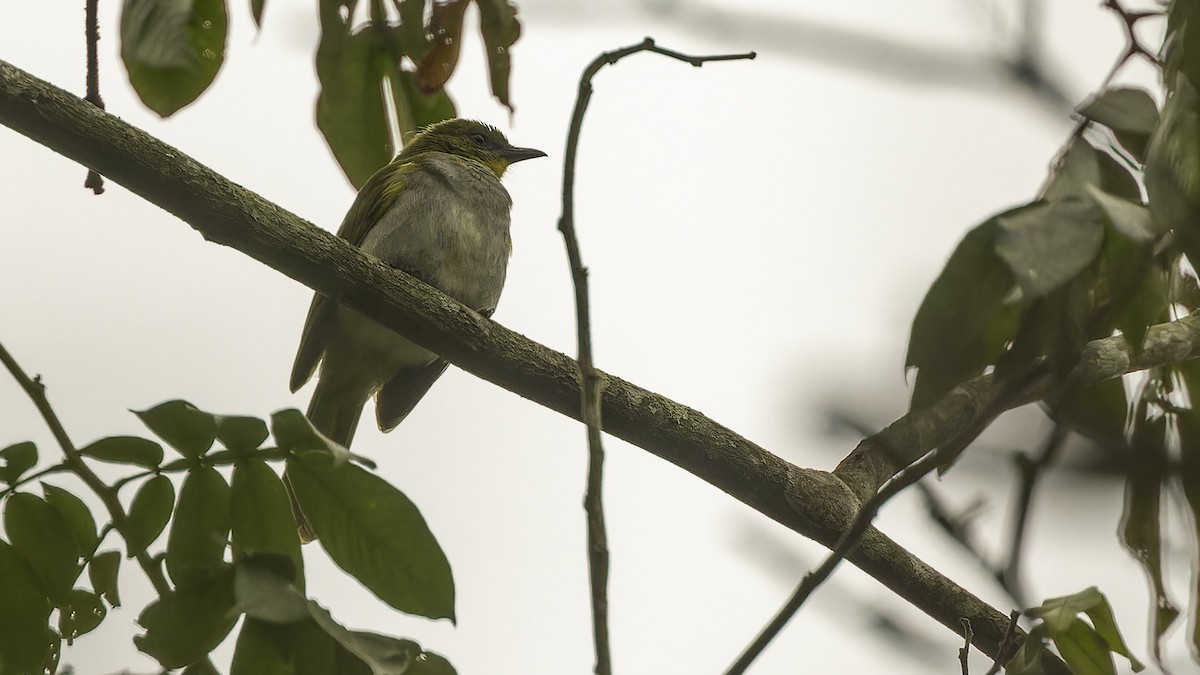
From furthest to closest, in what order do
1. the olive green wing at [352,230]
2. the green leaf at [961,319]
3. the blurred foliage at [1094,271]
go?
the olive green wing at [352,230] < the green leaf at [961,319] < the blurred foliage at [1094,271]

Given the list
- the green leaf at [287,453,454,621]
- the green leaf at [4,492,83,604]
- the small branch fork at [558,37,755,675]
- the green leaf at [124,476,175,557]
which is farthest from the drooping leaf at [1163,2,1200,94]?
the green leaf at [4,492,83,604]

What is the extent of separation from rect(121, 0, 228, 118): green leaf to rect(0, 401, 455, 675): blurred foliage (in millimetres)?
836

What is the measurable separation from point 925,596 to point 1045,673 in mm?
1605

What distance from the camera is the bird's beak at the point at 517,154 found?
6391 millimetres

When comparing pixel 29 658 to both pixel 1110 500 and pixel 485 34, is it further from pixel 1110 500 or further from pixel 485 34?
pixel 485 34

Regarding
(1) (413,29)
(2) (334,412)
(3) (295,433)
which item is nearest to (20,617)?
(3) (295,433)

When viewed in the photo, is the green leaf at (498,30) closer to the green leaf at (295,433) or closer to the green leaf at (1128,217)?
the green leaf at (295,433)

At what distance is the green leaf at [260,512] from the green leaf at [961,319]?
1091mm

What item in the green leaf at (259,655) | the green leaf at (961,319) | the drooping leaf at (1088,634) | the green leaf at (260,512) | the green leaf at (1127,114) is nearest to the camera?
the green leaf at (961,319)

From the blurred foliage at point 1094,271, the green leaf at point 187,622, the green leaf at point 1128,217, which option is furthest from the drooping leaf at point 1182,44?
the green leaf at point 187,622

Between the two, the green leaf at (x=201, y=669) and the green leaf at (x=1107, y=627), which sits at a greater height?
the green leaf at (x=1107, y=627)

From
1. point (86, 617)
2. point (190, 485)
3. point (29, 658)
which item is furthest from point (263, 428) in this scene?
point (86, 617)

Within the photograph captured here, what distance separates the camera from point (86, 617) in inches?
91.2

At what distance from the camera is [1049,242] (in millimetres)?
1327
